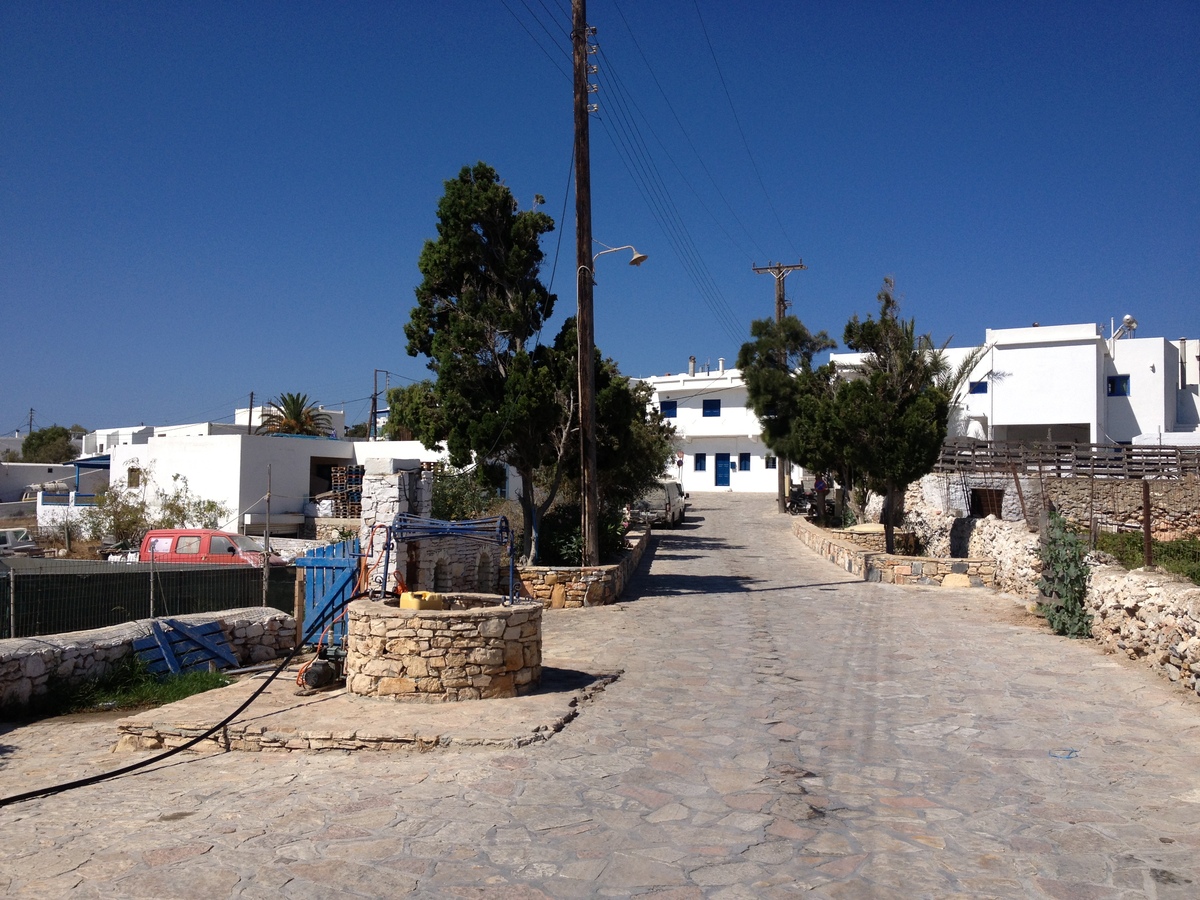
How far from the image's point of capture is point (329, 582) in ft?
42.0

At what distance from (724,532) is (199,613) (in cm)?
2233

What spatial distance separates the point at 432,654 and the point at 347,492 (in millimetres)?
20919

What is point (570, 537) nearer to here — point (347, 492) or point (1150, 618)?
point (1150, 618)

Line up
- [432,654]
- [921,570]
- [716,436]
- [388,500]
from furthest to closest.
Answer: [716,436], [921,570], [388,500], [432,654]

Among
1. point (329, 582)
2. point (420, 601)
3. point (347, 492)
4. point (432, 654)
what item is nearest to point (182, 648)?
point (329, 582)

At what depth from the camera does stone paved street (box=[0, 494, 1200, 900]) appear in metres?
4.80

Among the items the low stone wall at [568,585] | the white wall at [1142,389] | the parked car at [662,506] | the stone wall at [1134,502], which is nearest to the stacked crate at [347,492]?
the parked car at [662,506]

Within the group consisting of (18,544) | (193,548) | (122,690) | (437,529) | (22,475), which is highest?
(22,475)

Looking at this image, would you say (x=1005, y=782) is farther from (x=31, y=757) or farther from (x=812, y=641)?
(x=31, y=757)

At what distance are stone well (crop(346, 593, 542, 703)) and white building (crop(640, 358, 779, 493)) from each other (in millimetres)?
39203

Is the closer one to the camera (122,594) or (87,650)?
(87,650)

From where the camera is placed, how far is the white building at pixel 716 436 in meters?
47.8

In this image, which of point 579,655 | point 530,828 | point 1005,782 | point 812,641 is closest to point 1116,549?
point 812,641

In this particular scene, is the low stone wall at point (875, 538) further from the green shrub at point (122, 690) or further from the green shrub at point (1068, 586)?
the green shrub at point (122, 690)
